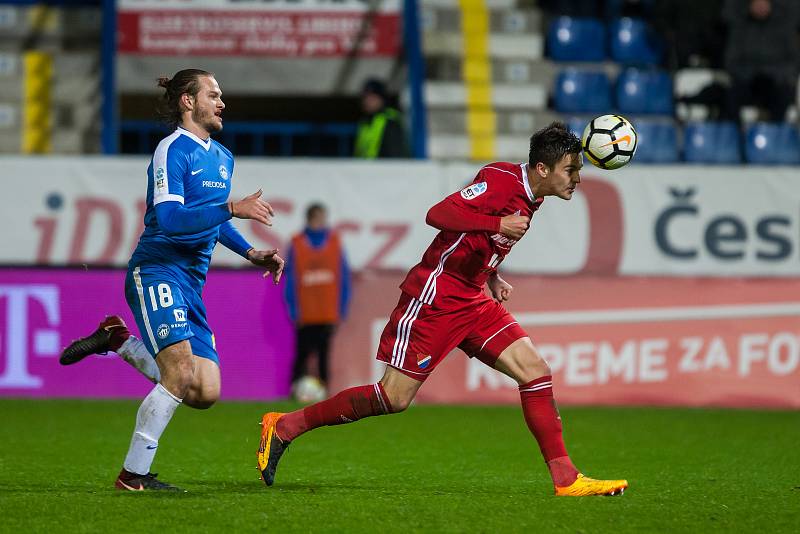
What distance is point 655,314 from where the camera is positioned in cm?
1295

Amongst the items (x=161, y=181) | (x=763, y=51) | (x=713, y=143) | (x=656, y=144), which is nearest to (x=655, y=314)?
(x=656, y=144)

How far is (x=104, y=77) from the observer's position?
561 inches

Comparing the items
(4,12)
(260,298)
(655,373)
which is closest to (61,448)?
(260,298)

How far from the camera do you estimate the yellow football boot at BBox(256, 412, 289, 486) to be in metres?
6.62

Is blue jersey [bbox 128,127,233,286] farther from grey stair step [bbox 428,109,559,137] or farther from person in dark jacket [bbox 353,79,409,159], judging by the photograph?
grey stair step [bbox 428,109,559,137]

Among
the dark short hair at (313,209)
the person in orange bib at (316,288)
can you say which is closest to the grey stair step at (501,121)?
the person in orange bib at (316,288)

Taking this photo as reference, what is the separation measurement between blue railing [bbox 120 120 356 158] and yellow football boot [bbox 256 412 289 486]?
927 centimetres

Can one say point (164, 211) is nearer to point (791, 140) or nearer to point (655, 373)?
point (655, 373)

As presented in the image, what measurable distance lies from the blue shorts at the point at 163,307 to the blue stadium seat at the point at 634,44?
441 inches

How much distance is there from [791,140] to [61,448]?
9882 millimetres

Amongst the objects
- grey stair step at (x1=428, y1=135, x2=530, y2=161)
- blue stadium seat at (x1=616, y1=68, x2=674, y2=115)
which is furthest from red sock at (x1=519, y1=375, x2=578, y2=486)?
blue stadium seat at (x1=616, y1=68, x2=674, y2=115)

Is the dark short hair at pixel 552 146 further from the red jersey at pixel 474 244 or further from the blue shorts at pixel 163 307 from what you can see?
the blue shorts at pixel 163 307

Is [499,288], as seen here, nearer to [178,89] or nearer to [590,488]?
[590,488]

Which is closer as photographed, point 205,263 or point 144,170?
point 205,263
